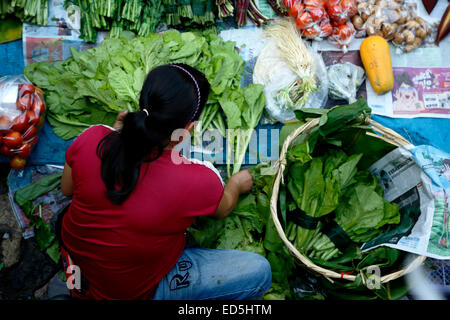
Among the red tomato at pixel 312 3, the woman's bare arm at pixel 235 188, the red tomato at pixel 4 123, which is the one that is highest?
the red tomato at pixel 312 3

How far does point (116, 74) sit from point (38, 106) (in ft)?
1.79

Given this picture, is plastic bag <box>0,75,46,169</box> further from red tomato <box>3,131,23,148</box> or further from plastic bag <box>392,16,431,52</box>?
plastic bag <box>392,16,431,52</box>

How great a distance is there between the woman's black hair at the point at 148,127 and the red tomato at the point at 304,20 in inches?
58.7

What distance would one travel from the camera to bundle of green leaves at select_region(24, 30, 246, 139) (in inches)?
84.3

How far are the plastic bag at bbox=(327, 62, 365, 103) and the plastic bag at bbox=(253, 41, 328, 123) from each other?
0.05 metres

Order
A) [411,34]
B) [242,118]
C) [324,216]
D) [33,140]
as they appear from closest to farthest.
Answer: [324,216]
[33,140]
[242,118]
[411,34]

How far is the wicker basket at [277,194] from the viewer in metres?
1.69

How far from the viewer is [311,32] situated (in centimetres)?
252

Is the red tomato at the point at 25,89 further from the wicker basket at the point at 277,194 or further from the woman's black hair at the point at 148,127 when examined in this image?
the wicker basket at the point at 277,194

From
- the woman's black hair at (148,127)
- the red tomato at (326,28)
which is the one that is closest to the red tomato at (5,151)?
the woman's black hair at (148,127)

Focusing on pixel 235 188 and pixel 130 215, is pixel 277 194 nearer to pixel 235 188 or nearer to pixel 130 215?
pixel 235 188

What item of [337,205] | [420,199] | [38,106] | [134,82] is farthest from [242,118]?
[38,106]

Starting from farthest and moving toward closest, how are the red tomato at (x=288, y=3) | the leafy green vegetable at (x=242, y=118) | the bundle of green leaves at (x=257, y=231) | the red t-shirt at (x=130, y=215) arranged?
the red tomato at (x=288, y=3), the leafy green vegetable at (x=242, y=118), the bundle of green leaves at (x=257, y=231), the red t-shirt at (x=130, y=215)

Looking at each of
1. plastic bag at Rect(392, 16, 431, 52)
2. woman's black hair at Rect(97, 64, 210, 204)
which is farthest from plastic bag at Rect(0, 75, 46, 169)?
plastic bag at Rect(392, 16, 431, 52)
